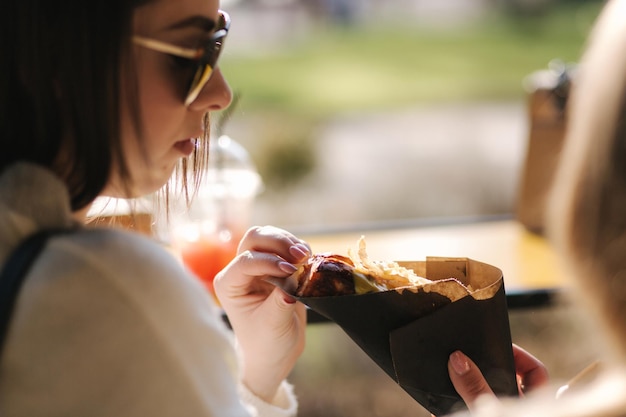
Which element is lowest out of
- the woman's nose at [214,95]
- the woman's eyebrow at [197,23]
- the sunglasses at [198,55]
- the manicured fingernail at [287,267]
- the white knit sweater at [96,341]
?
the manicured fingernail at [287,267]

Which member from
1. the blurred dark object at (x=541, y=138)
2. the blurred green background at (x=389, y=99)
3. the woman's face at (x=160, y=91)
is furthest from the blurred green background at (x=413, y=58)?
the woman's face at (x=160, y=91)

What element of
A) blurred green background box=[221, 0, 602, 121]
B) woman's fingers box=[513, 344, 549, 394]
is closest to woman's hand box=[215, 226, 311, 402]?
woman's fingers box=[513, 344, 549, 394]

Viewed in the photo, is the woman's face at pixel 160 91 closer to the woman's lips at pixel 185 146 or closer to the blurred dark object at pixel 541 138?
the woman's lips at pixel 185 146

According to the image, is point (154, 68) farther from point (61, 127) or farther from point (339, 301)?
point (339, 301)

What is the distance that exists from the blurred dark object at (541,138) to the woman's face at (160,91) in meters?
1.65

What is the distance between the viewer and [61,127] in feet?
2.65

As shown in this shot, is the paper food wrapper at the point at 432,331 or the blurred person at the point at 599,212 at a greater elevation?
the blurred person at the point at 599,212

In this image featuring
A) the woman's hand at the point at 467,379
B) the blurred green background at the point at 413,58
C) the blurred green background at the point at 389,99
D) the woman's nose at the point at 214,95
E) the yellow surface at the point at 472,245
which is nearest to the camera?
the woman's nose at the point at 214,95

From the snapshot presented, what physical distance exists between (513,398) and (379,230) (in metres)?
1.29

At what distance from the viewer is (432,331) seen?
1.08 meters

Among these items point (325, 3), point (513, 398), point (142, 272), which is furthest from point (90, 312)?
point (325, 3)

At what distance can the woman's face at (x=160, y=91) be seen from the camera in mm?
830

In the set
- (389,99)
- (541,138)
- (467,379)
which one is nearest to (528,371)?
(467,379)

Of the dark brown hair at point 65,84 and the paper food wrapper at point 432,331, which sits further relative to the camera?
the paper food wrapper at point 432,331
